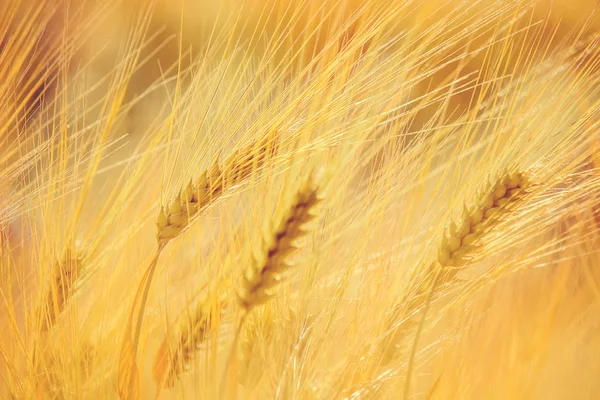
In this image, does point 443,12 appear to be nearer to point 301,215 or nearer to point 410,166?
point 410,166

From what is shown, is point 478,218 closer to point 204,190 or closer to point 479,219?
point 479,219

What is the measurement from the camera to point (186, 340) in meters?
0.54

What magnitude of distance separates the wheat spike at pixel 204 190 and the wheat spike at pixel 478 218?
167 millimetres

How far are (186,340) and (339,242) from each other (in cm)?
18

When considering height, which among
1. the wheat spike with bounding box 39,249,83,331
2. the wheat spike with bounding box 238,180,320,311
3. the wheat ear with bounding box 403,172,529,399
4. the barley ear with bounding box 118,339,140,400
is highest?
the wheat spike with bounding box 39,249,83,331

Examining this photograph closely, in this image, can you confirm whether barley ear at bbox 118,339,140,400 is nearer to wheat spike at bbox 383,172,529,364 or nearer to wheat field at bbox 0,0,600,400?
wheat field at bbox 0,0,600,400

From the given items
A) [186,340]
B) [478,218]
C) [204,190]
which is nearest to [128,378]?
[186,340]

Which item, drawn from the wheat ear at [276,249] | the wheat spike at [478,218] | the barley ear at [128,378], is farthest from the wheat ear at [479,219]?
the barley ear at [128,378]

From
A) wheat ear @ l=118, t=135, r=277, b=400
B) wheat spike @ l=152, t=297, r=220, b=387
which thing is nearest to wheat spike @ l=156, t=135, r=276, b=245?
wheat ear @ l=118, t=135, r=277, b=400

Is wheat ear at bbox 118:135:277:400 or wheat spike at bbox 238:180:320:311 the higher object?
wheat ear at bbox 118:135:277:400

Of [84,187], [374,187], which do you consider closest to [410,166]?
[374,187]

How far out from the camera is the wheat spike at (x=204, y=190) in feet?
1.50

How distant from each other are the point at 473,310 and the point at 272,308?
22 cm

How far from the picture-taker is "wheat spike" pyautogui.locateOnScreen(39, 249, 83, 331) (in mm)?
513
